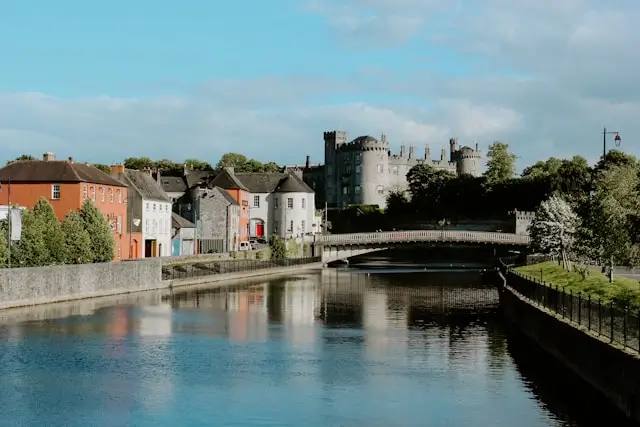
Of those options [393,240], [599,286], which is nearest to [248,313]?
[599,286]

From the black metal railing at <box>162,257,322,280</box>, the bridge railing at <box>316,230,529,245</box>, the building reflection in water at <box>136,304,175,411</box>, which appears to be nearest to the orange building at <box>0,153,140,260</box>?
the black metal railing at <box>162,257,322,280</box>

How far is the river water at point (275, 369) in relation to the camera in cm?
2948

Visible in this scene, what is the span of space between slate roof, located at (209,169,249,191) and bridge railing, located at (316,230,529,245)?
12.4 meters

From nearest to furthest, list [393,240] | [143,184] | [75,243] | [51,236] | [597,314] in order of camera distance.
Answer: [597,314], [51,236], [75,243], [143,184], [393,240]

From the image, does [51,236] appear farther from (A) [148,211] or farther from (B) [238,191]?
(B) [238,191]

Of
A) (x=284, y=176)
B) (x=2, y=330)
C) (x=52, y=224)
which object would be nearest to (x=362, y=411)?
(x=2, y=330)

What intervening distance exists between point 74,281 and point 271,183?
71.1m

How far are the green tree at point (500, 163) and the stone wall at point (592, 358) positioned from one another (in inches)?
4894

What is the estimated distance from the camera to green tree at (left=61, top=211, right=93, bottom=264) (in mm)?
63531

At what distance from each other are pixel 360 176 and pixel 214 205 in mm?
74775

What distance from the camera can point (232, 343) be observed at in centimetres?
4438

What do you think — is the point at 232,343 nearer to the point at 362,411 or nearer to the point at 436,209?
the point at 362,411

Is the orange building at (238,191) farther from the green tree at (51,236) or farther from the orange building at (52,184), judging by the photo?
the green tree at (51,236)

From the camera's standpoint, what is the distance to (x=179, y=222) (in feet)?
336
